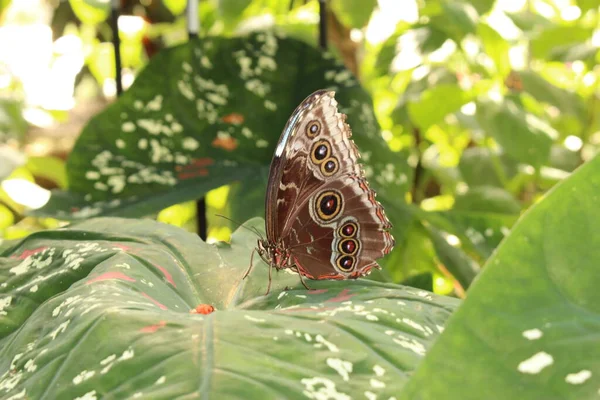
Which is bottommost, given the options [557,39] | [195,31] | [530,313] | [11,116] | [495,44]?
[11,116]

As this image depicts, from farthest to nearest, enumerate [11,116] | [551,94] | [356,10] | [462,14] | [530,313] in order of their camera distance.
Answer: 1. [11,116]
2. [551,94]
3. [356,10]
4. [462,14]
5. [530,313]

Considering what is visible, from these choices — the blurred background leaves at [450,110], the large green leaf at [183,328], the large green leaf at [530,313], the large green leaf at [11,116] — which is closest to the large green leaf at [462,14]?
the blurred background leaves at [450,110]

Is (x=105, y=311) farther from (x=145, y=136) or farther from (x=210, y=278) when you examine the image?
(x=145, y=136)

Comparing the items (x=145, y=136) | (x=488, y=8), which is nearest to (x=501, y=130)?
(x=488, y=8)

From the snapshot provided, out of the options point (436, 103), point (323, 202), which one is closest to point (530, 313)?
point (323, 202)

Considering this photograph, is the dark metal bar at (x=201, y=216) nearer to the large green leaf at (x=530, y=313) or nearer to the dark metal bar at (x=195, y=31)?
the dark metal bar at (x=195, y=31)

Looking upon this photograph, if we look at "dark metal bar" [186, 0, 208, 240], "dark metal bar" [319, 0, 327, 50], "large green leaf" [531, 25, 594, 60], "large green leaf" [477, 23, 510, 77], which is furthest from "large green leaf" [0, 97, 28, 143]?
"large green leaf" [531, 25, 594, 60]

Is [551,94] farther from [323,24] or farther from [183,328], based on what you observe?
[183,328]

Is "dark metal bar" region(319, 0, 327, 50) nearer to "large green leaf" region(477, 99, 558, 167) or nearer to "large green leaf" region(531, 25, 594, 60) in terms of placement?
"large green leaf" region(477, 99, 558, 167)
